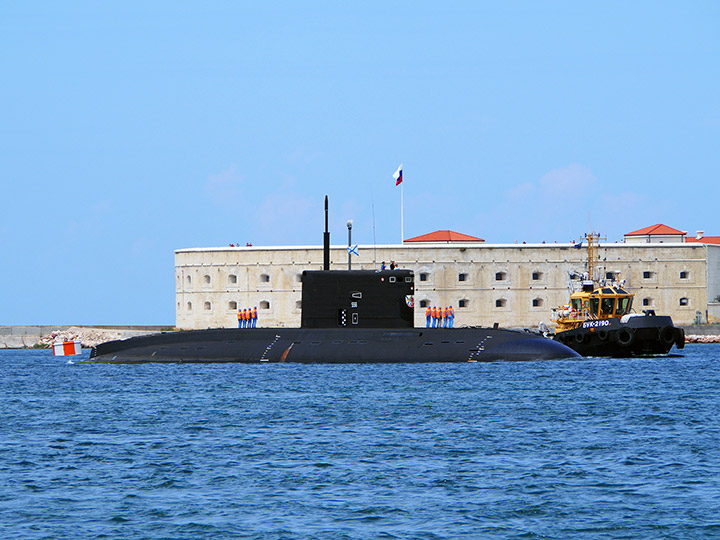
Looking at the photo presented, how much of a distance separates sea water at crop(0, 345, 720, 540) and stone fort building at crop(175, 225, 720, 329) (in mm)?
45122

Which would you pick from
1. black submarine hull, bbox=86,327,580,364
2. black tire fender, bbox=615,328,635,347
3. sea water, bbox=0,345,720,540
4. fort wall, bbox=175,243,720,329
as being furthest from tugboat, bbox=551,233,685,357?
fort wall, bbox=175,243,720,329

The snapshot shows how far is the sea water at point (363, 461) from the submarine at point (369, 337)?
12.3 ft

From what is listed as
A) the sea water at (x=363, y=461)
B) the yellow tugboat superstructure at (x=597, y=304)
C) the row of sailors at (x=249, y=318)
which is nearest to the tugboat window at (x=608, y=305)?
the yellow tugboat superstructure at (x=597, y=304)

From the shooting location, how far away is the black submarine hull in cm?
3197

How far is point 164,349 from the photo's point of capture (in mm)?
35469

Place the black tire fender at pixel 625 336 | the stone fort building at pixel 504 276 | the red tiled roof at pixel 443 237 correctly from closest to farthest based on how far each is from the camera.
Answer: the black tire fender at pixel 625 336
the stone fort building at pixel 504 276
the red tiled roof at pixel 443 237

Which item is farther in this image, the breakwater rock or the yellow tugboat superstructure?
the breakwater rock

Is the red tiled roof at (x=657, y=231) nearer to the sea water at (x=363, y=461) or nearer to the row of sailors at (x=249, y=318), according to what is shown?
the row of sailors at (x=249, y=318)

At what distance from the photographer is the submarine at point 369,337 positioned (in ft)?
105

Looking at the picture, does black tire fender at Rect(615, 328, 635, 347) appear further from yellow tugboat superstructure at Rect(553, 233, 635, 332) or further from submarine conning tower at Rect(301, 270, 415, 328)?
submarine conning tower at Rect(301, 270, 415, 328)

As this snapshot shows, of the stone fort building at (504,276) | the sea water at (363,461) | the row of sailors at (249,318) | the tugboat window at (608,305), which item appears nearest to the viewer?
the sea water at (363,461)

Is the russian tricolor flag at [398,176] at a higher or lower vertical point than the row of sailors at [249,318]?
higher

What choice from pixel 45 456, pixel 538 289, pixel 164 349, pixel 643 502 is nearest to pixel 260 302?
pixel 538 289

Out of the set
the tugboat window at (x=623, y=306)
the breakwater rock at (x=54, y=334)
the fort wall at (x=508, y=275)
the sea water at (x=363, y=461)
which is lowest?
the sea water at (x=363, y=461)
